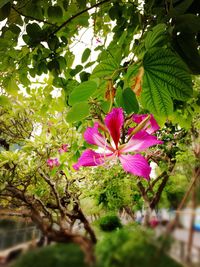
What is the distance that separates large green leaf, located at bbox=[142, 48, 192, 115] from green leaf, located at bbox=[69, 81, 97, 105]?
109 millimetres

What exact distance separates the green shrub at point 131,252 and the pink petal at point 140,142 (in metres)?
0.30

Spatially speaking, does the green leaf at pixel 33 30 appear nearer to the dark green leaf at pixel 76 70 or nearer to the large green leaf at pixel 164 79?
the dark green leaf at pixel 76 70

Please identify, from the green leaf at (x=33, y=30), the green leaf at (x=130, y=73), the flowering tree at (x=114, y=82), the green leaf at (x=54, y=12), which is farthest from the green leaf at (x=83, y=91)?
the green leaf at (x=54, y=12)

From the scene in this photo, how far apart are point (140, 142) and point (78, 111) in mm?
166

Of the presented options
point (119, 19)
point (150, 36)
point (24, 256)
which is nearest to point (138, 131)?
point (150, 36)

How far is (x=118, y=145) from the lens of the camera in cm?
50

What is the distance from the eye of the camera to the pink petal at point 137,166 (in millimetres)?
427

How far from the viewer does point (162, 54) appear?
0.52 meters

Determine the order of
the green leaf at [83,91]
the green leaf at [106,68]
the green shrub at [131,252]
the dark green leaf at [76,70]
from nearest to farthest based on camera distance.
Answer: the green shrub at [131,252], the green leaf at [83,91], the green leaf at [106,68], the dark green leaf at [76,70]

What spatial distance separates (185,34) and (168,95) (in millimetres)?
190

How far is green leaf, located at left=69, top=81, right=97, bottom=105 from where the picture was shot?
0.54 m

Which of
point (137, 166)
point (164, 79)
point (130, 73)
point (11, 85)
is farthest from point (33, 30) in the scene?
point (137, 166)

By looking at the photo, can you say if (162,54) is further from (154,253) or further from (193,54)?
(154,253)

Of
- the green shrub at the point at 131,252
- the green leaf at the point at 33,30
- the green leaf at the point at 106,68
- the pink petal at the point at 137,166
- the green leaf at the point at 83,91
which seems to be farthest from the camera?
the green leaf at the point at 33,30
